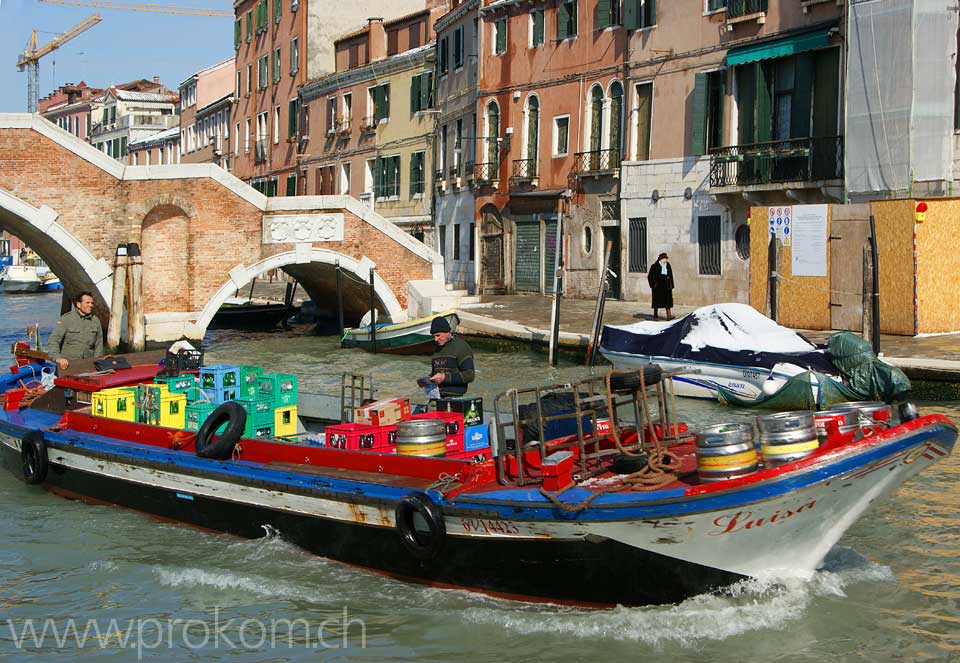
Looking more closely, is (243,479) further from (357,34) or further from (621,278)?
(357,34)

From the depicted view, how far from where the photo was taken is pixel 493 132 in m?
28.3

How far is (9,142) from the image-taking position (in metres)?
20.1

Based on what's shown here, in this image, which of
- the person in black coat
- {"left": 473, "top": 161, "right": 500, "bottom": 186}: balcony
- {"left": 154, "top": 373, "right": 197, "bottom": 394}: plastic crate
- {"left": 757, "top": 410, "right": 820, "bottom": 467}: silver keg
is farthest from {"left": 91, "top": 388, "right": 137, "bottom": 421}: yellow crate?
{"left": 473, "top": 161, "right": 500, "bottom": 186}: balcony

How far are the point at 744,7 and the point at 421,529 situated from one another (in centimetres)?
1636

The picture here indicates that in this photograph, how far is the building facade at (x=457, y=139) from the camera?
96.0 ft

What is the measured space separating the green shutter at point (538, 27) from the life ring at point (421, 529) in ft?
68.2

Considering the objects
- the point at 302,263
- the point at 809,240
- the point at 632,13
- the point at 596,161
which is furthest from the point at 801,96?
the point at 302,263

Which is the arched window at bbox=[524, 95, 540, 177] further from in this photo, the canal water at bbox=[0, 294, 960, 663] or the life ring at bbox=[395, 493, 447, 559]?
the life ring at bbox=[395, 493, 447, 559]

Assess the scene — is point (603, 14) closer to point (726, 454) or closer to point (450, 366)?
point (450, 366)

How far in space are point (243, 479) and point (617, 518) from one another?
3.24 meters

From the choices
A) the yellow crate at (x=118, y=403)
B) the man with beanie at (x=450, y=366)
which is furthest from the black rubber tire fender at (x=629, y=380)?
the yellow crate at (x=118, y=403)

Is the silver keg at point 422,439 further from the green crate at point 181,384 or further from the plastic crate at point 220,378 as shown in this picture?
the green crate at point 181,384

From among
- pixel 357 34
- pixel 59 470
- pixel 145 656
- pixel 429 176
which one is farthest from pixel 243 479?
pixel 357 34

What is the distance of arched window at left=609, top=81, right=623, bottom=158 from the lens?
2431 centimetres
